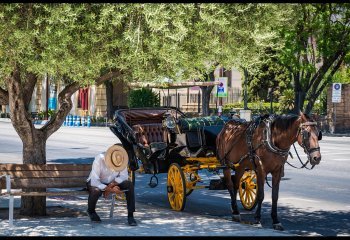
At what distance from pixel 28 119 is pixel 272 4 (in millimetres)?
4605

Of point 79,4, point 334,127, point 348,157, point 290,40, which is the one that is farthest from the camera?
point 334,127

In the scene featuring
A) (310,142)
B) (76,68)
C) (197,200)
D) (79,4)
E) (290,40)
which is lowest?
(197,200)

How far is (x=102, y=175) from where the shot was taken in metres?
11.7

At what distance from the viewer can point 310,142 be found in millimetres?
11227

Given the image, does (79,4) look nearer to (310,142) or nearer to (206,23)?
(206,23)

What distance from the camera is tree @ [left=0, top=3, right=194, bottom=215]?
10.3m

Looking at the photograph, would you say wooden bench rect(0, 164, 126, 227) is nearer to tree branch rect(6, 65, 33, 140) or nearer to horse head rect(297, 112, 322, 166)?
tree branch rect(6, 65, 33, 140)

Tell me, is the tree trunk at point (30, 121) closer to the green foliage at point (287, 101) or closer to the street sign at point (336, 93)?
the street sign at point (336, 93)

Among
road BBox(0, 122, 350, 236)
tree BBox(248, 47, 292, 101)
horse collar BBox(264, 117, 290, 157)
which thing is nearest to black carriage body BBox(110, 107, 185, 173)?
road BBox(0, 122, 350, 236)

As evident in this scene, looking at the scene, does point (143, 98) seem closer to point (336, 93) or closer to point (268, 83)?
point (268, 83)

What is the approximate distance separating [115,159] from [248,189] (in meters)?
3.36

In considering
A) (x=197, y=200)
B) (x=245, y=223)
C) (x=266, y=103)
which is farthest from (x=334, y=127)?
(x=245, y=223)

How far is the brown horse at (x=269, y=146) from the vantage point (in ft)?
37.1

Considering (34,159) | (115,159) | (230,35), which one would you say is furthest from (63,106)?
(230,35)
